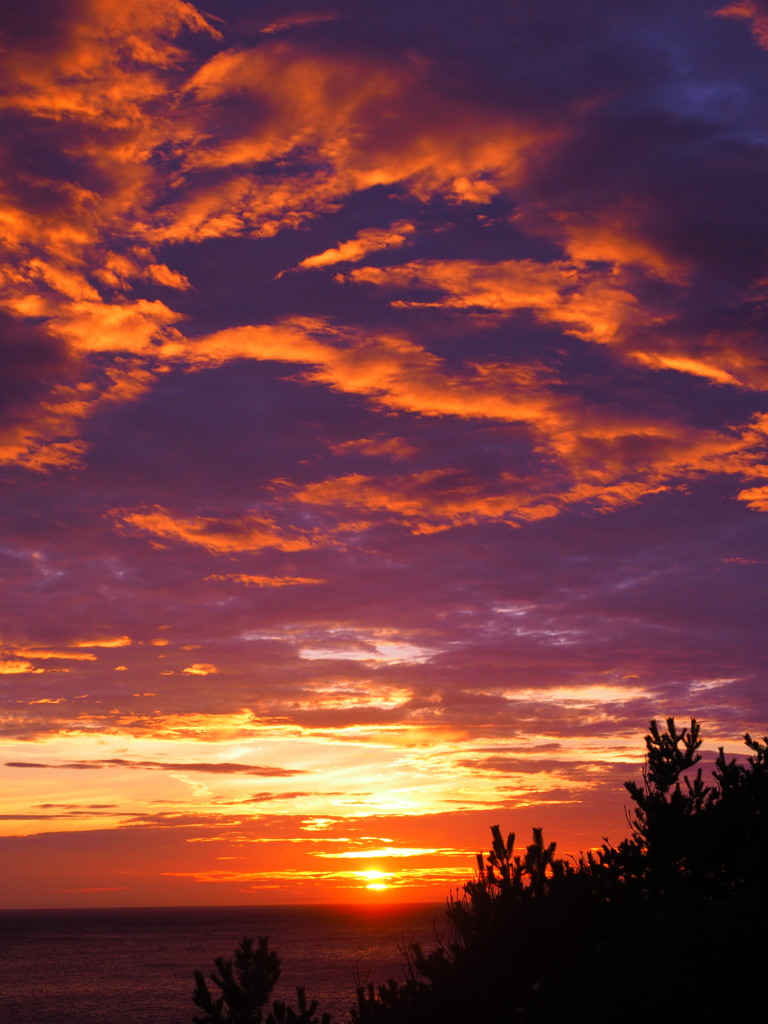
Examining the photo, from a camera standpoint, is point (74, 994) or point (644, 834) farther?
point (74, 994)

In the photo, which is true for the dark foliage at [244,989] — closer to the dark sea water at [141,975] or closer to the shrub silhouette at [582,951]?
the shrub silhouette at [582,951]

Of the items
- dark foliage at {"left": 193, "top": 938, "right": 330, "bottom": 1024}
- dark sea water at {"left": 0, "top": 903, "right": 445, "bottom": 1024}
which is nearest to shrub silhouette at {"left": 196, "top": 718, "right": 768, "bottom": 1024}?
dark foliage at {"left": 193, "top": 938, "right": 330, "bottom": 1024}

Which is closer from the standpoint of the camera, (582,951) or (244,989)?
(582,951)

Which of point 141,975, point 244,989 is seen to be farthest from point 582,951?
point 141,975

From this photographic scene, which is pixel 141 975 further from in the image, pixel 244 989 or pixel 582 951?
pixel 582 951

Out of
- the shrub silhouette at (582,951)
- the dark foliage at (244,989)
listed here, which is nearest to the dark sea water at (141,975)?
the dark foliage at (244,989)

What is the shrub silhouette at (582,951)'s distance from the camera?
1550 centimetres

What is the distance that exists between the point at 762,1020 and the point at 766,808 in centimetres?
441

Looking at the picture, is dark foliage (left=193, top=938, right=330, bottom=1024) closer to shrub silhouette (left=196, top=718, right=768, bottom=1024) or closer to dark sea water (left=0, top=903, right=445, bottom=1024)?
shrub silhouette (left=196, top=718, right=768, bottom=1024)

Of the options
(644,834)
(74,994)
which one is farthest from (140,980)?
(644,834)

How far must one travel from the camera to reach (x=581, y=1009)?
15117mm

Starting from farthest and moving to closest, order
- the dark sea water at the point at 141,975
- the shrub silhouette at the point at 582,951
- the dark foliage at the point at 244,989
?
the dark sea water at the point at 141,975 → the dark foliage at the point at 244,989 → the shrub silhouette at the point at 582,951

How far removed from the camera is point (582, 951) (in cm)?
1650

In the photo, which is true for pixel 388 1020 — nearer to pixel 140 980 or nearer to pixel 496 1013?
pixel 496 1013
